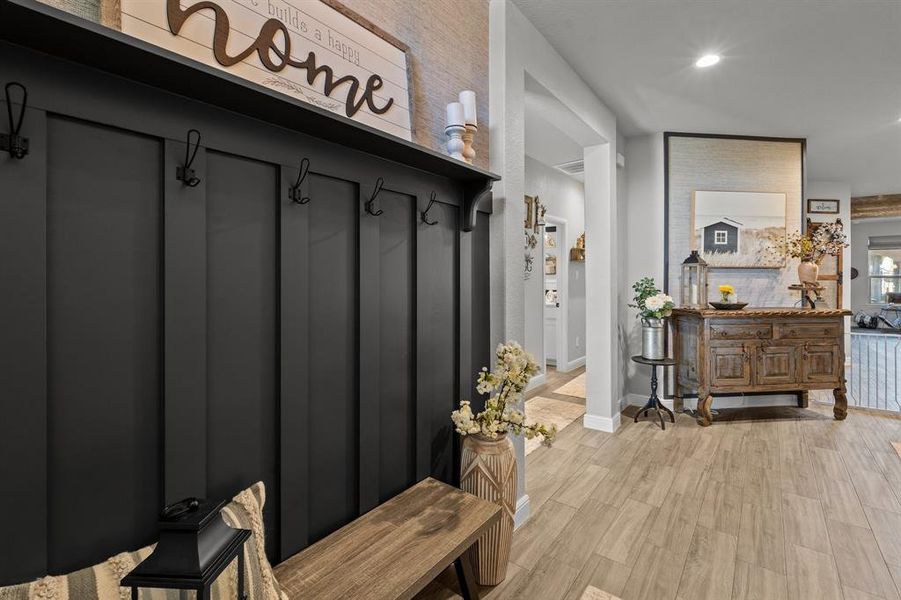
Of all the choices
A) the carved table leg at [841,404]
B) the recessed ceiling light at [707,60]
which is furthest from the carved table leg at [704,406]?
the recessed ceiling light at [707,60]

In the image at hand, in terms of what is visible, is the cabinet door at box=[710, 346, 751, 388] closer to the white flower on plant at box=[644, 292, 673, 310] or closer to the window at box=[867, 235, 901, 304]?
the white flower on plant at box=[644, 292, 673, 310]

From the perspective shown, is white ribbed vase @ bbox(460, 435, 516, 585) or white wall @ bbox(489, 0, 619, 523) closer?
white ribbed vase @ bbox(460, 435, 516, 585)

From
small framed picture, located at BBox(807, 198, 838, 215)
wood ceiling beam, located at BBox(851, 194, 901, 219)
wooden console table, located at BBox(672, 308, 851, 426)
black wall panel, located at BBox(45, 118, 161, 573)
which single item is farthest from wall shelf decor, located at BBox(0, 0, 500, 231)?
wood ceiling beam, located at BBox(851, 194, 901, 219)

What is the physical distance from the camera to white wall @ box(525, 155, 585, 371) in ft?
17.4

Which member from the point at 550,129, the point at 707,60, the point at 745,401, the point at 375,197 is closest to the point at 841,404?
the point at 745,401

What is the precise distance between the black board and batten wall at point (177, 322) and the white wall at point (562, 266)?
12.8ft

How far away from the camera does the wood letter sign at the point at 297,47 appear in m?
1.04

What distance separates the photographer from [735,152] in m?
4.18

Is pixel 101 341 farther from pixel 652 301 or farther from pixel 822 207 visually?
pixel 822 207

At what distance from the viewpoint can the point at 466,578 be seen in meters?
1.51

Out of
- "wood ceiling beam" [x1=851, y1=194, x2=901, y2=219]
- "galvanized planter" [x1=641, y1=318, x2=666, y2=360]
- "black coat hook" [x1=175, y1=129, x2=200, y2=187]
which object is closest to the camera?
"black coat hook" [x1=175, y1=129, x2=200, y2=187]

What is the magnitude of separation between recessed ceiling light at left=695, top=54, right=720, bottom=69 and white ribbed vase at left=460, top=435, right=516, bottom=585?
269 cm

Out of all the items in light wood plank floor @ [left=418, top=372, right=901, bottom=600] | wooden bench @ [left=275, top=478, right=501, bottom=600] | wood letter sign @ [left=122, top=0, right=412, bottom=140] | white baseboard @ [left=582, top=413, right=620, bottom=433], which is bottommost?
light wood plank floor @ [left=418, top=372, right=901, bottom=600]

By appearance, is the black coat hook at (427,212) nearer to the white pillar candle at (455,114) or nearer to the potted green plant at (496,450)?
the white pillar candle at (455,114)
